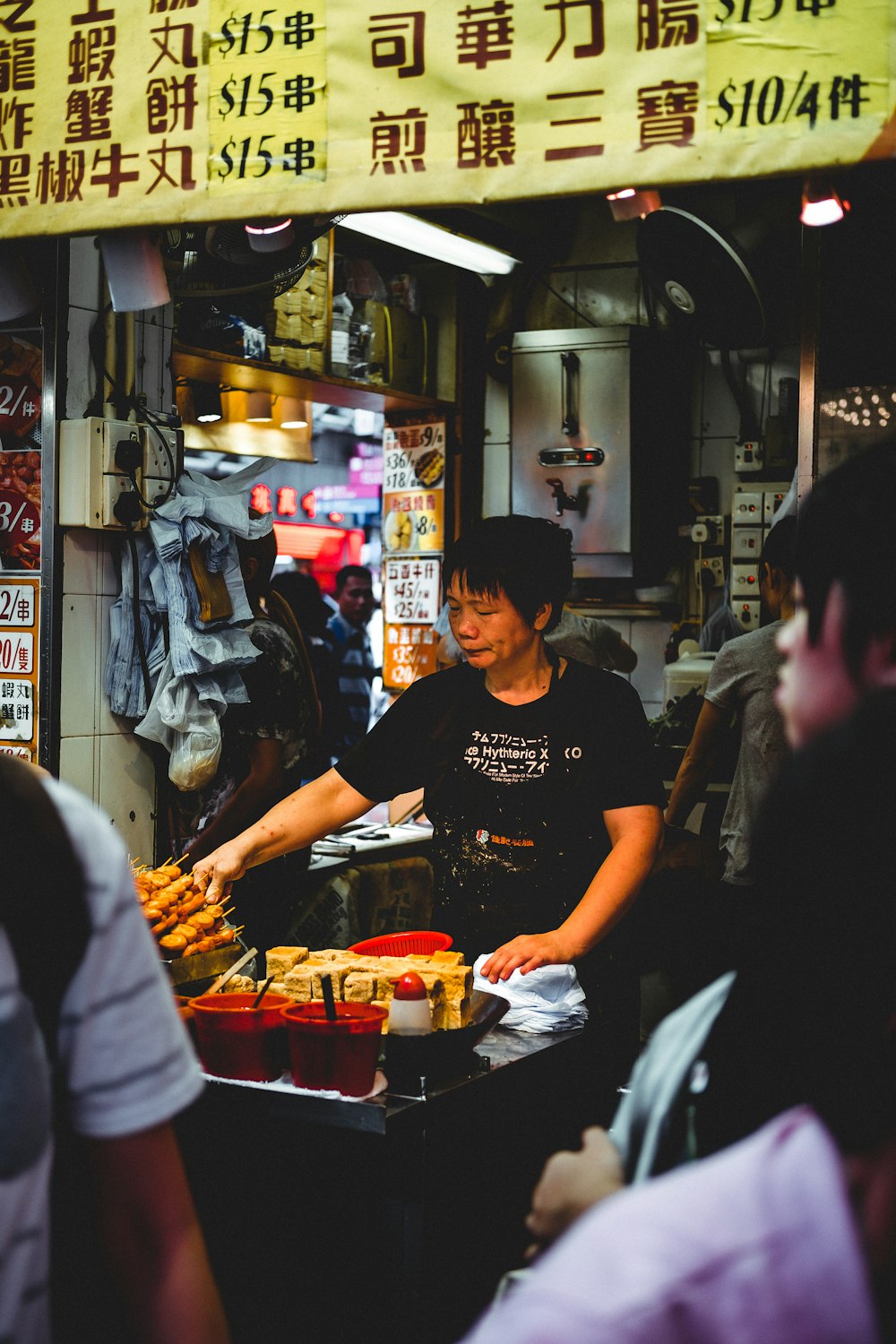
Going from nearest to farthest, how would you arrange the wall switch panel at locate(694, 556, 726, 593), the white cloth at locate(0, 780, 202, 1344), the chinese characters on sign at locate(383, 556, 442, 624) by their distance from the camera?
the white cloth at locate(0, 780, 202, 1344)
the wall switch panel at locate(694, 556, 726, 593)
the chinese characters on sign at locate(383, 556, 442, 624)

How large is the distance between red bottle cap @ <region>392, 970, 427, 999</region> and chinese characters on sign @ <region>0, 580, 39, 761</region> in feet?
8.12

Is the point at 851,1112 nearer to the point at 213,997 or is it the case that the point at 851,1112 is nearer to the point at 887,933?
the point at 887,933

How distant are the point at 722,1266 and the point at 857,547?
0.68m

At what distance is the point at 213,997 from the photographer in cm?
282

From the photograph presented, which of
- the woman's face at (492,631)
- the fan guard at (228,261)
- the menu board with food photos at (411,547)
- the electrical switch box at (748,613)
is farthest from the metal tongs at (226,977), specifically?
the menu board with food photos at (411,547)

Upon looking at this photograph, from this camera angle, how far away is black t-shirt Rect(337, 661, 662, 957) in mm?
3467

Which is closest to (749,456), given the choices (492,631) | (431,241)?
(431,241)

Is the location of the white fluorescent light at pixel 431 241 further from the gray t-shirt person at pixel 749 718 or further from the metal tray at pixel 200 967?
the metal tray at pixel 200 967

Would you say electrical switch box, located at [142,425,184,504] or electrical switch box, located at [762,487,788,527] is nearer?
electrical switch box, located at [142,425,184,504]

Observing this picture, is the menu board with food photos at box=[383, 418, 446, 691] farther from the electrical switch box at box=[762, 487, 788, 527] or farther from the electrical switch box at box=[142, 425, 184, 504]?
the electrical switch box at box=[142, 425, 184, 504]

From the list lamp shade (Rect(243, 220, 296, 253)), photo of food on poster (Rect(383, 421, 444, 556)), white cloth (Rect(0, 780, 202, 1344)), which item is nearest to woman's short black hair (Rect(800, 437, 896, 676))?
white cloth (Rect(0, 780, 202, 1344))

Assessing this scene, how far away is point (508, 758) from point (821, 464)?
149 cm

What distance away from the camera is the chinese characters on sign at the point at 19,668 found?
4.76 meters

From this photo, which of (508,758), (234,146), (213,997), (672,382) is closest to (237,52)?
(234,146)
